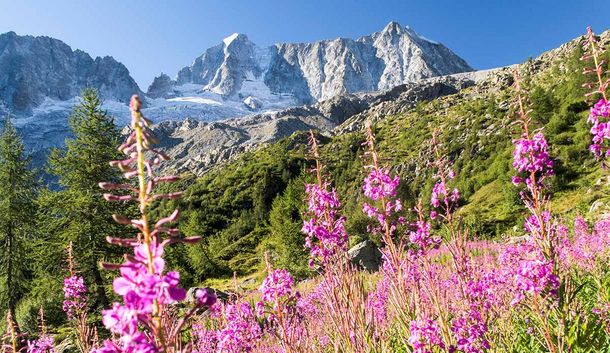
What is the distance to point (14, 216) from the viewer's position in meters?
23.6

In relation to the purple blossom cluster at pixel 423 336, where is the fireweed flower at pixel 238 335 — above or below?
below

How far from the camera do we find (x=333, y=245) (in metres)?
4.16

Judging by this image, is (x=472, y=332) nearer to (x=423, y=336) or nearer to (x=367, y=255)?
(x=423, y=336)

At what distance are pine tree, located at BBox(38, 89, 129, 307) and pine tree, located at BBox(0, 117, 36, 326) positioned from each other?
3874 mm

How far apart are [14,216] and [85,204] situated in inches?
340

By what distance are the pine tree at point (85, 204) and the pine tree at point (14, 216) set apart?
387 cm

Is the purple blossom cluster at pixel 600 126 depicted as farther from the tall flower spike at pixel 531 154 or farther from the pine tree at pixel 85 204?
the pine tree at pixel 85 204

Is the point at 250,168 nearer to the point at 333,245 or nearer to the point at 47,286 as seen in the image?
the point at 47,286

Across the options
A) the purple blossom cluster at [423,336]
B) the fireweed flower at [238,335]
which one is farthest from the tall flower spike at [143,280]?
the fireweed flower at [238,335]

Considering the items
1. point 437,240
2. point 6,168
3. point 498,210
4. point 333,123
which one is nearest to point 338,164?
point 498,210

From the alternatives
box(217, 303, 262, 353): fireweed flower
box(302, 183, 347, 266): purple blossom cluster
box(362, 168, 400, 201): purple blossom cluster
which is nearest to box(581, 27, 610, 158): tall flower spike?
box(362, 168, 400, 201): purple blossom cluster

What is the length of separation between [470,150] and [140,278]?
5590 centimetres

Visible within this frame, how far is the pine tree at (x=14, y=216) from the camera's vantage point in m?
22.8

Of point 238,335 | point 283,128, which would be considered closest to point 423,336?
point 238,335
